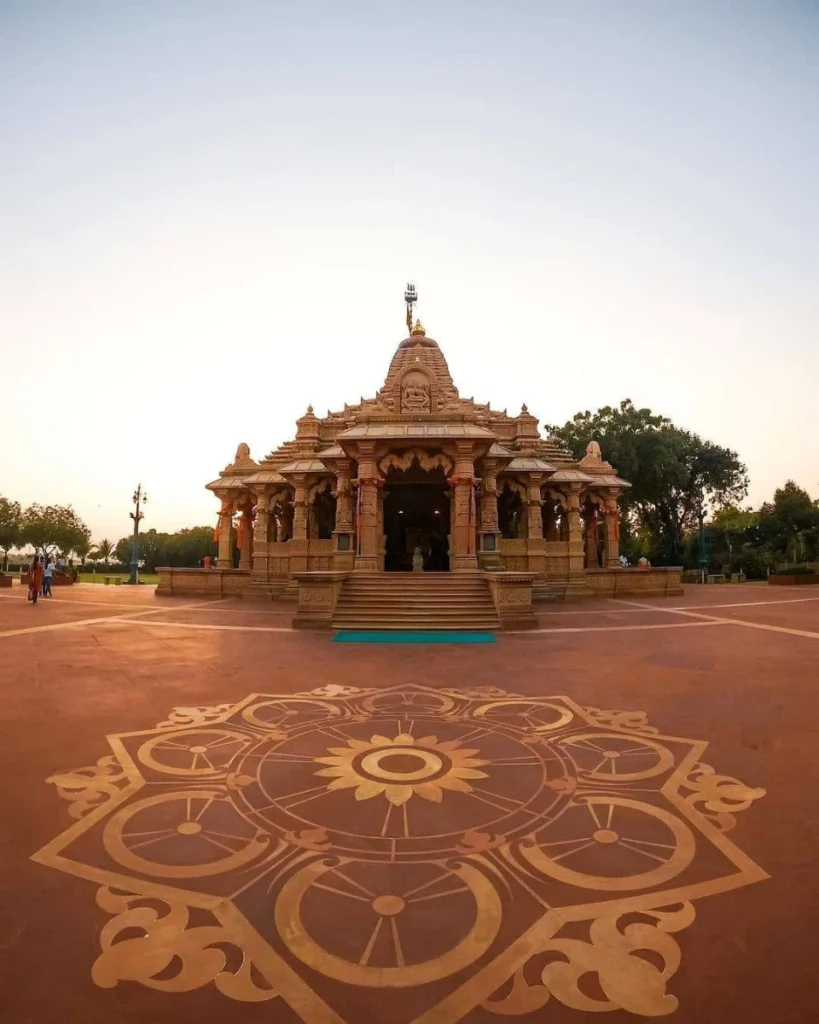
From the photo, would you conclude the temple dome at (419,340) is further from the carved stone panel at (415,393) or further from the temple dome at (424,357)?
the carved stone panel at (415,393)

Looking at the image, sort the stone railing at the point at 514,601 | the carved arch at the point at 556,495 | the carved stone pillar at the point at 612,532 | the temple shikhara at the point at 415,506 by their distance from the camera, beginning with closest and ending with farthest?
the stone railing at the point at 514,601 → the temple shikhara at the point at 415,506 → the carved arch at the point at 556,495 → the carved stone pillar at the point at 612,532

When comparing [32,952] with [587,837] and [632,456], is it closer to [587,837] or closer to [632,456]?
[587,837]

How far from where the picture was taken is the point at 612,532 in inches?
1045

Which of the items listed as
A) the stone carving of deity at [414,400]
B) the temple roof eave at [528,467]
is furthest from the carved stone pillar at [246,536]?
the temple roof eave at [528,467]

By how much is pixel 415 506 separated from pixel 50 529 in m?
46.5

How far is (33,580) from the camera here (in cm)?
1942

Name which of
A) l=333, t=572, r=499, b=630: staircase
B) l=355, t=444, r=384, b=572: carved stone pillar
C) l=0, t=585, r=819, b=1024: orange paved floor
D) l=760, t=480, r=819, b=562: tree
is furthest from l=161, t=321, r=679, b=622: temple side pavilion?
l=760, t=480, r=819, b=562: tree

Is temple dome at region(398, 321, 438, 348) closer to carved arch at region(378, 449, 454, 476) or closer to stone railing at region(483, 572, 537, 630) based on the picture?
carved arch at region(378, 449, 454, 476)

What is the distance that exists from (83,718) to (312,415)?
20269 mm

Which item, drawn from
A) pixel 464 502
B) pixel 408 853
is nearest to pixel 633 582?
pixel 464 502

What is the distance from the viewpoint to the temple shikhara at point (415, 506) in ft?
49.5

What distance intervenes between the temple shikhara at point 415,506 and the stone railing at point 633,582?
0.09 m

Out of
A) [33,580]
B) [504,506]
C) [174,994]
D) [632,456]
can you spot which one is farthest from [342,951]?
[632,456]

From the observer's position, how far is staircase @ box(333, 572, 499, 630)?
12.6 meters
